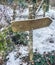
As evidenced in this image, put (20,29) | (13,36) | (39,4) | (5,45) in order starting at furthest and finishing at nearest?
(39,4), (13,36), (5,45), (20,29)

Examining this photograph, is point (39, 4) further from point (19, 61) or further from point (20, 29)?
point (20, 29)

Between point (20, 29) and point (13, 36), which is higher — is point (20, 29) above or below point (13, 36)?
above

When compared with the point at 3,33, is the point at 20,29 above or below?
above

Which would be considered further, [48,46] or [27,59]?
[48,46]

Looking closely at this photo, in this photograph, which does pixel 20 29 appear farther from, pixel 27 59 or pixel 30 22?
pixel 27 59

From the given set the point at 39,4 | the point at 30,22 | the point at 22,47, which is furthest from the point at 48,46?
the point at 39,4

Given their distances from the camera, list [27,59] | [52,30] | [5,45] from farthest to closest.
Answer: [52,30] < [5,45] < [27,59]

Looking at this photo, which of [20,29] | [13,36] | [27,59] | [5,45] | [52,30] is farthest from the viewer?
[52,30]

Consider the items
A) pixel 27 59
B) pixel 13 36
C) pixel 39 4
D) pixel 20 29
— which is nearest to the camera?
pixel 20 29

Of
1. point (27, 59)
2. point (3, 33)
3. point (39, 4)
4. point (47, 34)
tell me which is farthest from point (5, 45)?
point (39, 4)
